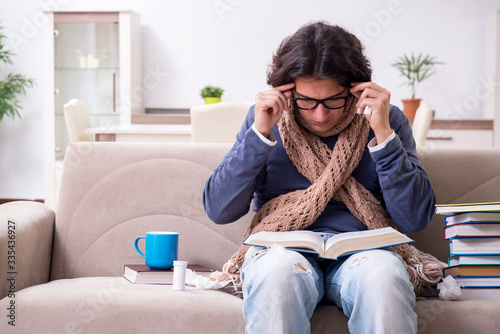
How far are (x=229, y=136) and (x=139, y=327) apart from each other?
1.69 metres

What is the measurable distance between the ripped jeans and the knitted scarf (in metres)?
0.18

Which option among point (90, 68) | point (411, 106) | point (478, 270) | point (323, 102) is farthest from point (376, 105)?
point (90, 68)

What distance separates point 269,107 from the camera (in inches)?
55.7

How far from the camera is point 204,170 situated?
5.80 feet

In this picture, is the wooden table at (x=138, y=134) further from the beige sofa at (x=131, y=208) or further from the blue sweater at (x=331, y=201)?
the blue sweater at (x=331, y=201)

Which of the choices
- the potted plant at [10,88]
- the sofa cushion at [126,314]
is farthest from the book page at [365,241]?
the potted plant at [10,88]

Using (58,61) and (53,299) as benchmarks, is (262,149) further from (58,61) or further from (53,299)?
(58,61)

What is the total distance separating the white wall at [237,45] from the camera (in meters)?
5.03

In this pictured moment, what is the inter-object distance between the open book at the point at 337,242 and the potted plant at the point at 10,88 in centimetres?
424

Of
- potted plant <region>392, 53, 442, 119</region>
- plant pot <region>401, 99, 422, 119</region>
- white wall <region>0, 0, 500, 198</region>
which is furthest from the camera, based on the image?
white wall <region>0, 0, 500, 198</region>

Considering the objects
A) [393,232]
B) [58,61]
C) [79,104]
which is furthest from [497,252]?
[58,61]

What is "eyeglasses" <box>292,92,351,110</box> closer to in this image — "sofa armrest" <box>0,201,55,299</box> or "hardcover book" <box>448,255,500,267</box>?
"hardcover book" <box>448,255,500,267</box>

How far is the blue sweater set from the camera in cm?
136

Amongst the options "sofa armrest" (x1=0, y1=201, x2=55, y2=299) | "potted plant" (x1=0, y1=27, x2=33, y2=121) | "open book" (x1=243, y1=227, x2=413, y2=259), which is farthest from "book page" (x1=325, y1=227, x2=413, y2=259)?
"potted plant" (x1=0, y1=27, x2=33, y2=121)
